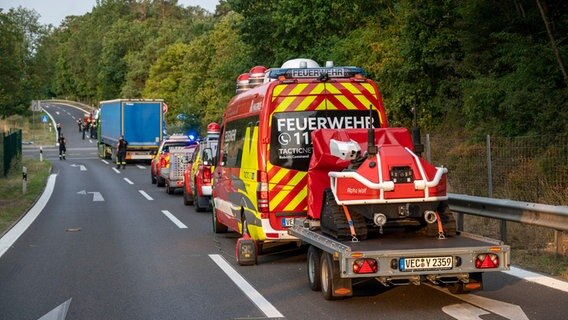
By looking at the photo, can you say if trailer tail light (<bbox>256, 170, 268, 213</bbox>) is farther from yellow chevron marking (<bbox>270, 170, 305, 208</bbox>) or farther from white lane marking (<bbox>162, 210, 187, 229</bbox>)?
white lane marking (<bbox>162, 210, 187, 229</bbox>)

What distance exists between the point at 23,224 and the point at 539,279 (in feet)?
41.7

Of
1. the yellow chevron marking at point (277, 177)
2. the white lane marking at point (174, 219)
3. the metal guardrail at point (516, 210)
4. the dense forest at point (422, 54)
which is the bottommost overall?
the white lane marking at point (174, 219)

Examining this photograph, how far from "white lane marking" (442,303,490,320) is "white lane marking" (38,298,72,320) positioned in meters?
3.97

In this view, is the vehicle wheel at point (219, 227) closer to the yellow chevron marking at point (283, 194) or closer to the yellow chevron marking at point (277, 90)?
the yellow chevron marking at point (283, 194)

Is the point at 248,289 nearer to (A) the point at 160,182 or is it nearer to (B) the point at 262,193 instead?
(B) the point at 262,193

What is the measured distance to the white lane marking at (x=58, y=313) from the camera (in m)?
9.02

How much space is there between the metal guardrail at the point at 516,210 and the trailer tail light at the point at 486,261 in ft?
7.99

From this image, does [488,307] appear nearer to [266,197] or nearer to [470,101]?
[266,197]

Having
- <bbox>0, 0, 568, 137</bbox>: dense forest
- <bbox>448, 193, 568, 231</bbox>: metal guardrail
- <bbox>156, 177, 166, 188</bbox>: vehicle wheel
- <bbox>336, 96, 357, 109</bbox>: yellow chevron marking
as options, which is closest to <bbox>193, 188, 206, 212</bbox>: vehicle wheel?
<bbox>0, 0, 568, 137</bbox>: dense forest

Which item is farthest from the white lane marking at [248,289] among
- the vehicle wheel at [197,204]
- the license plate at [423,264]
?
the vehicle wheel at [197,204]

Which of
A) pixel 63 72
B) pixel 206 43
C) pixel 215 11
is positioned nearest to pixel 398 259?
pixel 206 43

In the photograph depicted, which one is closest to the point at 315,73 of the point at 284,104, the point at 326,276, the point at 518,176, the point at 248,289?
the point at 284,104

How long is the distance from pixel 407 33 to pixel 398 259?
20675mm

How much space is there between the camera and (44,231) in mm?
18062
